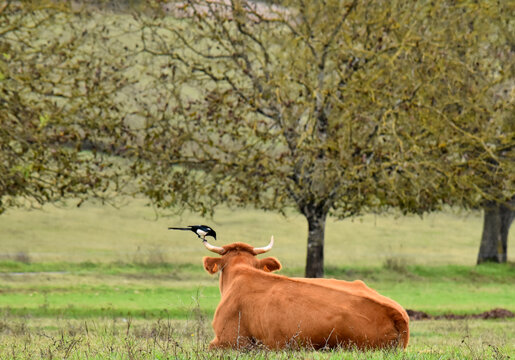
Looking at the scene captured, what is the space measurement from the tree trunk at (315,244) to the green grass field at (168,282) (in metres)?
2.63

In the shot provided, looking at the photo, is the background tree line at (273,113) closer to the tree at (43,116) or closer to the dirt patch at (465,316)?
the tree at (43,116)

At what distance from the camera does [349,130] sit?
22.3 m

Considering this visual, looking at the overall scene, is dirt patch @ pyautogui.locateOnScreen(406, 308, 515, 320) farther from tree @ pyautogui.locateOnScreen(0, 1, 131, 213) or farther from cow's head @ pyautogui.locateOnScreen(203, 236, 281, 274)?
cow's head @ pyautogui.locateOnScreen(203, 236, 281, 274)

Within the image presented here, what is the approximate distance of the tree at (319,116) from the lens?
2247 cm

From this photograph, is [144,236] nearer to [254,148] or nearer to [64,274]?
[64,274]

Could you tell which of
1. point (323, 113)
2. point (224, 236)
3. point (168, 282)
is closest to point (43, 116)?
point (323, 113)

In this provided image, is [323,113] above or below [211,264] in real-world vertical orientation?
above

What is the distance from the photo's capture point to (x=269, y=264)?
1007 cm

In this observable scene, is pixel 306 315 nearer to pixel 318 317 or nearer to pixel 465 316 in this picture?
pixel 318 317

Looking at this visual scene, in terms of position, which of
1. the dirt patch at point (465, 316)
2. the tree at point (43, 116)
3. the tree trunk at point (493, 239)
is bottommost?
the dirt patch at point (465, 316)

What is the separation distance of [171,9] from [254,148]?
203 inches

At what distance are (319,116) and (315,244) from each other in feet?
12.9

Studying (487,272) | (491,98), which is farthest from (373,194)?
(487,272)

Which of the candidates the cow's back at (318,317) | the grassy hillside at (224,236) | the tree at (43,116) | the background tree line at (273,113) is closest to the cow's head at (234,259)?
the cow's back at (318,317)
